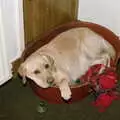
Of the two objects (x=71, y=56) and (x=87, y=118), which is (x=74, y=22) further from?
(x=87, y=118)

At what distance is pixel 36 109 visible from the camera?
2078 millimetres

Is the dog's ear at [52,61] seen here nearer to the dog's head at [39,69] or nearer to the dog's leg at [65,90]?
the dog's head at [39,69]

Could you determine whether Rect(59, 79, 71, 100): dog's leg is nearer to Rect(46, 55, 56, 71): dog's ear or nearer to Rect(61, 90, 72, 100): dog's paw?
Rect(61, 90, 72, 100): dog's paw

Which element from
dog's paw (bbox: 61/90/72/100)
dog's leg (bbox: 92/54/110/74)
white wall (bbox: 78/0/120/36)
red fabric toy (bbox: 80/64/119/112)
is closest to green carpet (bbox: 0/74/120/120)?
red fabric toy (bbox: 80/64/119/112)

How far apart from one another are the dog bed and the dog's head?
8cm

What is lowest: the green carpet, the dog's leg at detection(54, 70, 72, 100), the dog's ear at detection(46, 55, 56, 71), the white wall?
the green carpet

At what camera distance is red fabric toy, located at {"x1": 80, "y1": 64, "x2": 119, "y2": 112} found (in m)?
2.06

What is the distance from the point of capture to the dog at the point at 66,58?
1929 millimetres

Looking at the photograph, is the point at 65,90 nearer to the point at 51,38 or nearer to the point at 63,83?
the point at 63,83

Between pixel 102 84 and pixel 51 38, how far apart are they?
0.59 m

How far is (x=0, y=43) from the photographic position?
6.55 feet

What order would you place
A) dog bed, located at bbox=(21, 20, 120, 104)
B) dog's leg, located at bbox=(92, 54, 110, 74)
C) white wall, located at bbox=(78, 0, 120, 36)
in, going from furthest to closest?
white wall, located at bbox=(78, 0, 120, 36), dog's leg, located at bbox=(92, 54, 110, 74), dog bed, located at bbox=(21, 20, 120, 104)

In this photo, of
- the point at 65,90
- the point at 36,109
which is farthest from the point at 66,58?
the point at 36,109

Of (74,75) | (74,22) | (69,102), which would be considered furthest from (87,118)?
(74,22)
